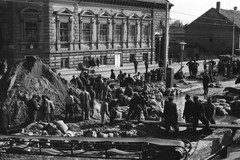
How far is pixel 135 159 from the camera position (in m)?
12.0

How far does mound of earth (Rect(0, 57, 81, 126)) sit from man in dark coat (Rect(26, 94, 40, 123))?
31 centimetres

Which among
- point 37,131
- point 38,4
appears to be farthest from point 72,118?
point 38,4

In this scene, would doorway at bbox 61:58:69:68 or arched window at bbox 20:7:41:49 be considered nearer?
arched window at bbox 20:7:41:49

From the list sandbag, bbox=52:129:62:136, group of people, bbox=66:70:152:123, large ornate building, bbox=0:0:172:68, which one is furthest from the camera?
large ornate building, bbox=0:0:172:68

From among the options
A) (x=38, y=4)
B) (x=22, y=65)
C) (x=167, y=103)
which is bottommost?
(x=167, y=103)

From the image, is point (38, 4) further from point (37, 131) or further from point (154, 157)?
point (154, 157)

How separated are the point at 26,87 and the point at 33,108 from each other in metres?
1.62

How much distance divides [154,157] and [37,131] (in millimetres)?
5477

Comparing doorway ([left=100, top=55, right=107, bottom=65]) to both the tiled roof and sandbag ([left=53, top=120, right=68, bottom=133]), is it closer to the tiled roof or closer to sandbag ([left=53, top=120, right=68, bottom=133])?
sandbag ([left=53, top=120, right=68, bottom=133])

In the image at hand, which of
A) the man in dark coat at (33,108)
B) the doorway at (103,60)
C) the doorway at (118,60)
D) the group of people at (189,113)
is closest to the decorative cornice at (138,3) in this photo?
the doorway at (118,60)

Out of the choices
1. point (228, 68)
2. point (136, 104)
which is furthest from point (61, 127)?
point (228, 68)

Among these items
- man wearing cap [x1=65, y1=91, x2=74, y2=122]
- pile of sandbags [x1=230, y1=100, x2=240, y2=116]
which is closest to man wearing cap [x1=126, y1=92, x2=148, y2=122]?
man wearing cap [x1=65, y1=91, x2=74, y2=122]

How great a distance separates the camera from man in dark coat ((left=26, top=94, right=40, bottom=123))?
1664 cm

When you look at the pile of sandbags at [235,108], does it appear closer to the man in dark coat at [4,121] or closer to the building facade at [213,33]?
the man in dark coat at [4,121]
